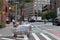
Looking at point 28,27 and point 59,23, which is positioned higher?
point 28,27

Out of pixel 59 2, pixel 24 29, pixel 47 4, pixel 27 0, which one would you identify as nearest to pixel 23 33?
pixel 24 29

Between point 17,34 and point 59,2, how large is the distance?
271 ft

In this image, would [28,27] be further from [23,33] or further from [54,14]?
[54,14]

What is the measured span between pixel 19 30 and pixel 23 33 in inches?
19.0

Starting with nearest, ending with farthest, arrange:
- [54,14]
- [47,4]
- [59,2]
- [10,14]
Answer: [10,14], [59,2], [54,14], [47,4]

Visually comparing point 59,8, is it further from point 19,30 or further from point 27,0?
point 19,30

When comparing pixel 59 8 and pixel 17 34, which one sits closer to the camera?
pixel 17 34

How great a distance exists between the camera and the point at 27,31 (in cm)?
2241

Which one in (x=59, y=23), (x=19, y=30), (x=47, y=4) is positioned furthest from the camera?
(x=47, y=4)

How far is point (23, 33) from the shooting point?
2223 cm

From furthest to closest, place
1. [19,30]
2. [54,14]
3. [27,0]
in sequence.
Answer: [54,14] < [27,0] < [19,30]

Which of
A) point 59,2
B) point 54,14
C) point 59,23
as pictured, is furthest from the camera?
point 54,14

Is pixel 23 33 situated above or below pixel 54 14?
above

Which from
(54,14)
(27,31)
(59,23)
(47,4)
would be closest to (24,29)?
(27,31)
